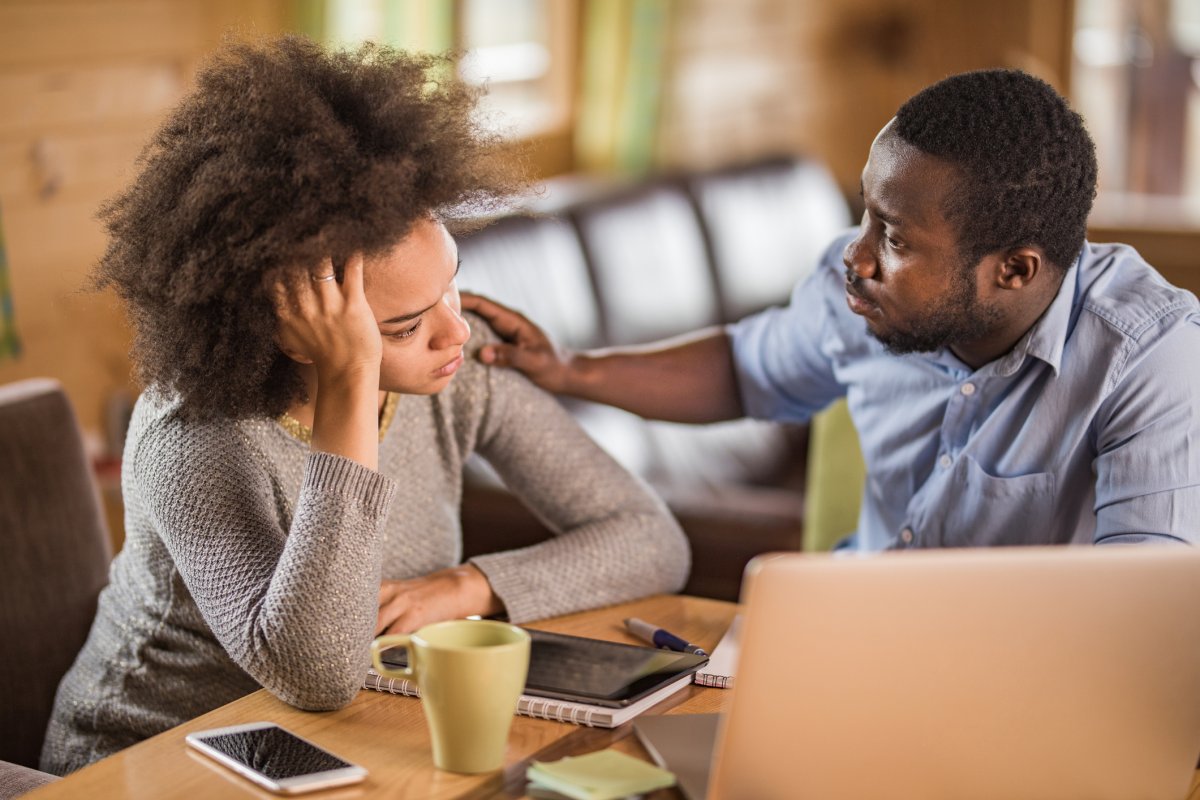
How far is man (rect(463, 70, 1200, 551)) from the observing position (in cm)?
135

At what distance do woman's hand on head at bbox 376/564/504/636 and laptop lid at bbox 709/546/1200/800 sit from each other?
510 millimetres

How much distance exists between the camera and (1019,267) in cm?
141

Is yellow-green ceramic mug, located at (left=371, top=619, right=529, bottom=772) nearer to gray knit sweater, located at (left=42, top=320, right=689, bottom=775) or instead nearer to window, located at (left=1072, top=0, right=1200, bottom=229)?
gray knit sweater, located at (left=42, top=320, right=689, bottom=775)

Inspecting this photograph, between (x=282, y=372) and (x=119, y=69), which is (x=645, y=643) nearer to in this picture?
(x=282, y=372)

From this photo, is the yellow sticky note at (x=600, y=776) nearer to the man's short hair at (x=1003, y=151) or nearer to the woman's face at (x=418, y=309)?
the woman's face at (x=418, y=309)

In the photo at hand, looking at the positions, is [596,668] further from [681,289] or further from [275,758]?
[681,289]

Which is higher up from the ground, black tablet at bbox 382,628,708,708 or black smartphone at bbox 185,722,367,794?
black smartphone at bbox 185,722,367,794

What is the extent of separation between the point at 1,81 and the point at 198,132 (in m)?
1.57

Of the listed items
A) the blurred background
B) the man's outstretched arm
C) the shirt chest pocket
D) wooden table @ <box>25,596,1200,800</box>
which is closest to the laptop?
wooden table @ <box>25,596,1200,800</box>

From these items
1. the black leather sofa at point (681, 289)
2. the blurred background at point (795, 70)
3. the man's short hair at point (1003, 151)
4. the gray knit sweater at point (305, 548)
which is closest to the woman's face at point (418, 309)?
the gray knit sweater at point (305, 548)

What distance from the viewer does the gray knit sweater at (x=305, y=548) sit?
1.18 m

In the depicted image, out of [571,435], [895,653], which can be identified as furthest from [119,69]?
[895,653]

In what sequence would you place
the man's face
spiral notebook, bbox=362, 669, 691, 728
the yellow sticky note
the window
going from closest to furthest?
1. the yellow sticky note
2. spiral notebook, bbox=362, 669, 691, 728
3. the man's face
4. the window

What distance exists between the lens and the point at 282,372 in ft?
4.38
